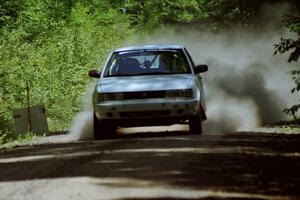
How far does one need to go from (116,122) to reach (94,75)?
59.3 inches

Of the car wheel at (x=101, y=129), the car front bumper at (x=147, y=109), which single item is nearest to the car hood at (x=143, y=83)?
the car front bumper at (x=147, y=109)

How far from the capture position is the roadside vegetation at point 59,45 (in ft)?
86.1

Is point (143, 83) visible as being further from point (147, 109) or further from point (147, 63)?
point (147, 63)

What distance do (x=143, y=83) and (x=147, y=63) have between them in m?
1.00

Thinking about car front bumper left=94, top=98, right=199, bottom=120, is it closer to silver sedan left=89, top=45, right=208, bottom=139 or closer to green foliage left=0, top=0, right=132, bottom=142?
silver sedan left=89, top=45, right=208, bottom=139

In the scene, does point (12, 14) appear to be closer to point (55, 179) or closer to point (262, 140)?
point (262, 140)

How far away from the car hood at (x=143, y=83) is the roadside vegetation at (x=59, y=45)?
2584mm

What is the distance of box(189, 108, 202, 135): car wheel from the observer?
15.0 meters

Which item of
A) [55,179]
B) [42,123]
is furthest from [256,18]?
[55,179]

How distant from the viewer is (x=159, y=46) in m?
16.5

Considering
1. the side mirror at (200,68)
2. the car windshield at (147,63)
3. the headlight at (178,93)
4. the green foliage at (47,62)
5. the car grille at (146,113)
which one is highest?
the car windshield at (147,63)

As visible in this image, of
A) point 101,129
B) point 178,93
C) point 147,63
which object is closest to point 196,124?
point 178,93

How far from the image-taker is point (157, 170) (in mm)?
9477

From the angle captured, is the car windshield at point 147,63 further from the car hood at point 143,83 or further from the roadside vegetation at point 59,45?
the roadside vegetation at point 59,45
